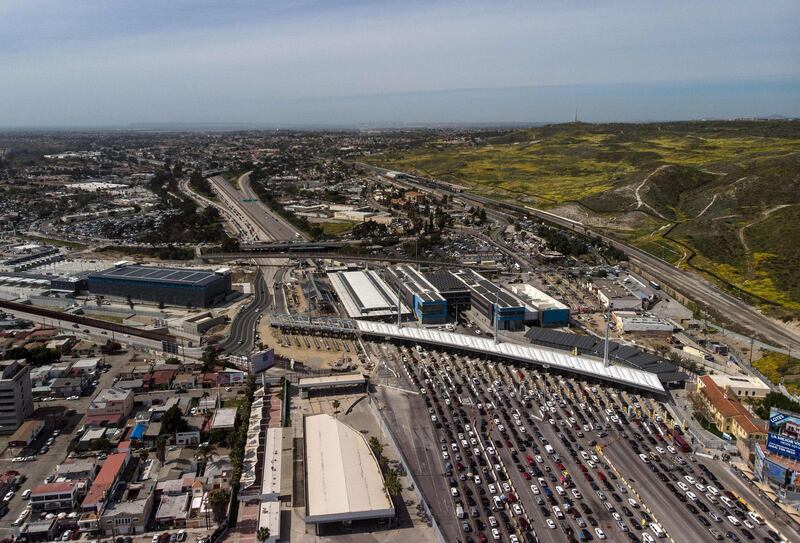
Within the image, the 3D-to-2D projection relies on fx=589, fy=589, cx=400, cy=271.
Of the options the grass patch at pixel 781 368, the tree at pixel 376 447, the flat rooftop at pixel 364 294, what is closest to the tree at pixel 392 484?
the tree at pixel 376 447

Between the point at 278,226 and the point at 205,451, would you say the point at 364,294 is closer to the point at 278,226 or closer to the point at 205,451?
the point at 205,451

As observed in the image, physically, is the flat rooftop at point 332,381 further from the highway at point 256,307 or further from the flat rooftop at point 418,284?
the flat rooftop at point 418,284

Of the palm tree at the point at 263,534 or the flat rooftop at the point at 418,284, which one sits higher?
the flat rooftop at the point at 418,284

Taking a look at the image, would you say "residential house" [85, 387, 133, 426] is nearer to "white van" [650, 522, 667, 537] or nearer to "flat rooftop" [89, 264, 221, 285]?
"flat rooftop" [89, 264, 221, 285]

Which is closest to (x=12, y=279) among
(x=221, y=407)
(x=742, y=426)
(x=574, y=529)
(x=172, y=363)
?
(x=172, y=363)

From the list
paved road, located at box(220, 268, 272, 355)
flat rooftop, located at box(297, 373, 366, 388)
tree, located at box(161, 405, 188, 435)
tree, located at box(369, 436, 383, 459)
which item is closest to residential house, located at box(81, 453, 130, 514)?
tree, located at box(161, 405, 188, 435)

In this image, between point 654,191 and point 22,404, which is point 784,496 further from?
point 654,191
